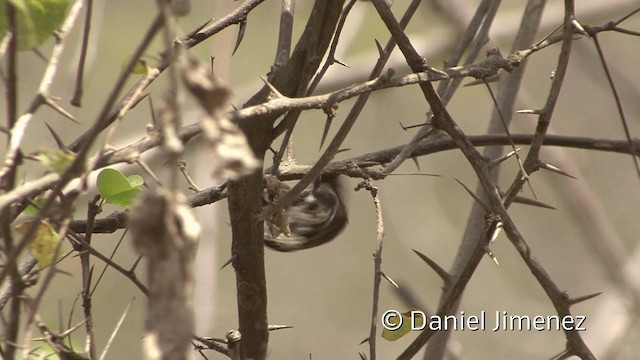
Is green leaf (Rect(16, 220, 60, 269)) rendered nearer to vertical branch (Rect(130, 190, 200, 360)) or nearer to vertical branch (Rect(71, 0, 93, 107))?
vertical branch (Rect(71, 0, 93, 107))

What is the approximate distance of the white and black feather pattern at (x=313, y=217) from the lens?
95 cm

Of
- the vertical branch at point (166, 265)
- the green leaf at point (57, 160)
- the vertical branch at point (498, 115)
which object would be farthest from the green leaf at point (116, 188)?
the vertical branch at point (498, 115)

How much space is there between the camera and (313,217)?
957 millimetres

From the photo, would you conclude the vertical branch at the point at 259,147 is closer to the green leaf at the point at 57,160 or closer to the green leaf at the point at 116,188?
the green leaf at the point at 116,188

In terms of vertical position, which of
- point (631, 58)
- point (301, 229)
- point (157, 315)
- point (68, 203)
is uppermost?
point (631, 58)

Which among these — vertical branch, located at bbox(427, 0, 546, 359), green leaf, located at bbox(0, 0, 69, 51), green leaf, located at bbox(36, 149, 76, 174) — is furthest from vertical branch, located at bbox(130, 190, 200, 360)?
vertical branch, located at bbox(427, 0, 546, 359)

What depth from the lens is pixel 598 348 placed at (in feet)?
7.14

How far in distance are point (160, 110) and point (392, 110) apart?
3161mm

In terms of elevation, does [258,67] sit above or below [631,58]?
below

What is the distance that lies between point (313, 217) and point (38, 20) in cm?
40

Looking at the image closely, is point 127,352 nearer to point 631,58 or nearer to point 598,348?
point 598,348

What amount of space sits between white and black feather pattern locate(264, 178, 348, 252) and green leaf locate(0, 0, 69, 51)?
0.37 meters

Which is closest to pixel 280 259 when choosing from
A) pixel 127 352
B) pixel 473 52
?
pixel 127 352

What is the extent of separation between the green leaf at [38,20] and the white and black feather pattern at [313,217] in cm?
37
